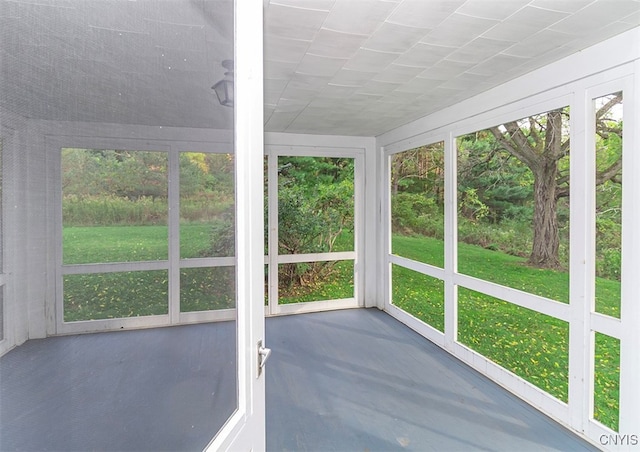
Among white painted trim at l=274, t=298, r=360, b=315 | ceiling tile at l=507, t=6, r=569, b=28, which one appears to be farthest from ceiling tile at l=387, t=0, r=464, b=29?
white painted trim at l=274, t=298, r=360, b=315

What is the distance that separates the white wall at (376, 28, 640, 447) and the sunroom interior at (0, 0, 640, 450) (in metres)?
0.01

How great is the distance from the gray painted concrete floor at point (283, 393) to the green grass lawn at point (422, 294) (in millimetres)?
66

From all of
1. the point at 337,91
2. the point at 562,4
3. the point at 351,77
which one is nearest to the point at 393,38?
the point at 351,77

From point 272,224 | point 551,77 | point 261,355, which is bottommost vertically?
point 261,355

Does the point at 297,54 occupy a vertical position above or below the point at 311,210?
above

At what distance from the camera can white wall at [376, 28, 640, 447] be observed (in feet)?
5.80

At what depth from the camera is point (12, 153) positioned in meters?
0.37

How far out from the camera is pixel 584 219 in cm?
203

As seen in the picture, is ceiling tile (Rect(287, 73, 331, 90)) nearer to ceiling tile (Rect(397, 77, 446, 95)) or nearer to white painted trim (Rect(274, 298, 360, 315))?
ceiling tile (Rect(397, 77, 446, 95))

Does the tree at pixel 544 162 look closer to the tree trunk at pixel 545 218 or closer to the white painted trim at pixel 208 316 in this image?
the tree trunk at pixel 545 218

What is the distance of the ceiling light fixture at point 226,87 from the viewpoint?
0.79 m

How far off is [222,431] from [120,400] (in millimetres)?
349

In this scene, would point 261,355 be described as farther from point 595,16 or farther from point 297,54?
point 595,16

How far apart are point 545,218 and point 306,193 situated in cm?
291
